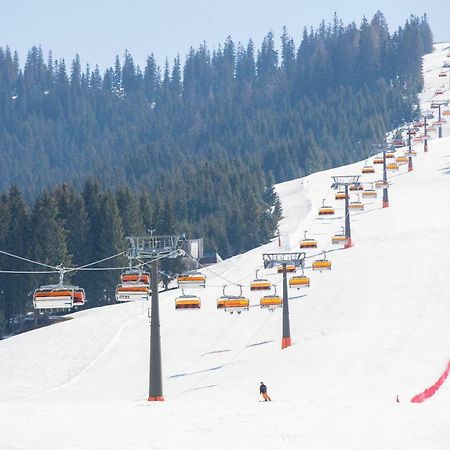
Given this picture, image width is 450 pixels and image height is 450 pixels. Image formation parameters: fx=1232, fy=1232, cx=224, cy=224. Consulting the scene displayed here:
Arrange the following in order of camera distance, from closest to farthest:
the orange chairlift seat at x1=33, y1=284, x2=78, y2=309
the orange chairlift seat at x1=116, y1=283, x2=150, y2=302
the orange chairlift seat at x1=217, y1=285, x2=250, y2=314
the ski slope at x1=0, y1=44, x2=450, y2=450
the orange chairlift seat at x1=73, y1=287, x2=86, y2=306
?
the ski slope at x1=0, y1=44, x2=450, y2=450
the orange chairlift seat at x1=33, y1=284, x2=78, y2=309
the orange chairlift seat at x1=73, y1=287, x2=86, y2=306
the orange chairlift seat at x1=116, y1=283, x2=150, y2=302
the orange chairlift seat at x1=217, y1=285, x2=250, y2=314

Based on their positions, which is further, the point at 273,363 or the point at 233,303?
the point at 233,303

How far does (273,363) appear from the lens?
46.5 metres

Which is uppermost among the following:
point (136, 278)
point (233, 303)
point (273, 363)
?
point (136, 278)

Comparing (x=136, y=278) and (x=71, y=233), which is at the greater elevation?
(x=71, y=233)

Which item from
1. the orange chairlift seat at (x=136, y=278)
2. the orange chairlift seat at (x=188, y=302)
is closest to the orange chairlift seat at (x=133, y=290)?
the orange chairlift seat at (x=136, y=278)

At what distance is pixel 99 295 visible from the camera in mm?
79500

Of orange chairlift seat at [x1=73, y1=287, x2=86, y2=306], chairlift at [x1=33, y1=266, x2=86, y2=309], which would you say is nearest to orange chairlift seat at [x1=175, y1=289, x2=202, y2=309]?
orange chairlift seat at [x1=73, y1=287, x2=86, y2=306]

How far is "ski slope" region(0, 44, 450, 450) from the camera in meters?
25.0

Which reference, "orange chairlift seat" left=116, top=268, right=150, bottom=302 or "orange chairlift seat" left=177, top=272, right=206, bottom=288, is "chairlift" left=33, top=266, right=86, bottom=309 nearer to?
"orange chairlift seat" left=116, top=268, right=150, bottom=302

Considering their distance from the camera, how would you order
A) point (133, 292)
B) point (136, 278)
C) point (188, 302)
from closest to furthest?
1. point (133, 292)
2. point (136, 278)
3. point (188, 302)

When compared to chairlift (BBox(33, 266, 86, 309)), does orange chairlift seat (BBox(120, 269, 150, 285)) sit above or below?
above

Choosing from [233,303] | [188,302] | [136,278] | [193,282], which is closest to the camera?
[136,278]

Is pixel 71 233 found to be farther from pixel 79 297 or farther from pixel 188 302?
pixel 79 297

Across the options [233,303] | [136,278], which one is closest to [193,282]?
[233,303]
